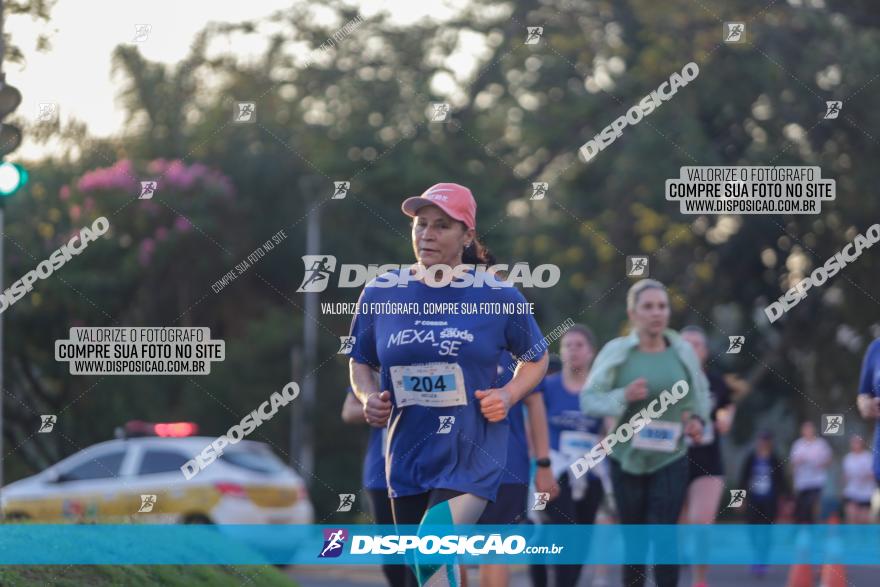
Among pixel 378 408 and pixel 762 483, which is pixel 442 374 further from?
pixel 762 483

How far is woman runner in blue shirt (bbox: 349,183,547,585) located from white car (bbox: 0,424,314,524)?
10.4 meters

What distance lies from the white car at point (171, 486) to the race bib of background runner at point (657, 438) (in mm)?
8491

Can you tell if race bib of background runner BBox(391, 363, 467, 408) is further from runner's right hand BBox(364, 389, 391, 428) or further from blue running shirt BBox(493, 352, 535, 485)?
blue running shirt BBox(493, 352, 535, 485)

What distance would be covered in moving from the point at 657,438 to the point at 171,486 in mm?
8822

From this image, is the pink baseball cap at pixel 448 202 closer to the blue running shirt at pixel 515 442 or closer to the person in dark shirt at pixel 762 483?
the blue running shirt at pixel 515 442

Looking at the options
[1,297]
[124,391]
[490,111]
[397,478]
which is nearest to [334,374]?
[124,391]

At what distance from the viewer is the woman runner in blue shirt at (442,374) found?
280 inches

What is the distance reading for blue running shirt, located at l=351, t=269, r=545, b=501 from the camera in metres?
7.13

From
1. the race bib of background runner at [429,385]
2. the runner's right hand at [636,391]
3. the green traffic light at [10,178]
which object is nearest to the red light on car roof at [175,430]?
the green traffic light at [10,178]

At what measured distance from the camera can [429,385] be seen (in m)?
7.21

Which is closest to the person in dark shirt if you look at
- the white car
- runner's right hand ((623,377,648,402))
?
the white car

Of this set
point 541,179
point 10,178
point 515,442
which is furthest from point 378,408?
point 541,179

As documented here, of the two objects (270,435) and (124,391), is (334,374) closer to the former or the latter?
(270,435)

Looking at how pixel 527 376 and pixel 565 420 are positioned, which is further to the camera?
pixel 565 420
